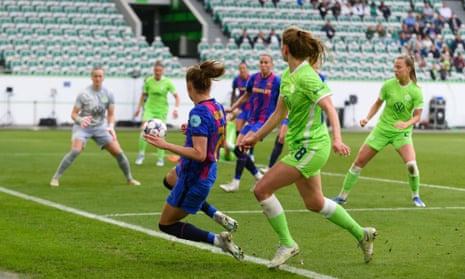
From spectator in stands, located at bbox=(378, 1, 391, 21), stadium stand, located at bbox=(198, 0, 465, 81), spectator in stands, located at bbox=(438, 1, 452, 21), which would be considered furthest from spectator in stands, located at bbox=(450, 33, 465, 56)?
spectator in stands, located at bbox=(378, 1, 391, 21)

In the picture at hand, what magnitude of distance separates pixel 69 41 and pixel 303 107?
111 feet

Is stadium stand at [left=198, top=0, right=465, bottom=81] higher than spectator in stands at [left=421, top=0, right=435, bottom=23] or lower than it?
A: lower

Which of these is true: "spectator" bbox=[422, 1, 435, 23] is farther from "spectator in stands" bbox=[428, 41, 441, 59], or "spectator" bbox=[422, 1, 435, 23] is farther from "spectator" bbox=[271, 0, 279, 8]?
"spectator" bbox=[271, 0, 279, 8]

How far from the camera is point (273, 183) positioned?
8.58 m

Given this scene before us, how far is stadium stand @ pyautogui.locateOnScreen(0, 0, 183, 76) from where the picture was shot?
39.7 m

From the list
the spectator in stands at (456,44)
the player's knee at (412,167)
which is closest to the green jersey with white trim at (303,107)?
the player's knee at (412,167)

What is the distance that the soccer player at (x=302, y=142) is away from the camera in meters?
8.53

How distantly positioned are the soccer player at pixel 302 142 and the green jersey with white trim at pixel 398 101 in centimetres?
553

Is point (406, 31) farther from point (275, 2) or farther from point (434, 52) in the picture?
point (275, 2)

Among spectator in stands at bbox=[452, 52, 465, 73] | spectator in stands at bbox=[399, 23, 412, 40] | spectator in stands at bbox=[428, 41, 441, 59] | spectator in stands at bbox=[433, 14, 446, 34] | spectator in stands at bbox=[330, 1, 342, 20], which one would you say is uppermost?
spectator in stands at bbox=[330, 1, 342, 20]

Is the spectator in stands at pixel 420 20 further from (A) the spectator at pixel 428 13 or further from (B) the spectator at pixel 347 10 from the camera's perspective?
(B) the spectator at pixel 347 10

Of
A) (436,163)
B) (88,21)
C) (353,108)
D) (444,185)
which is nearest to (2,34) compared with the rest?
(88,21)

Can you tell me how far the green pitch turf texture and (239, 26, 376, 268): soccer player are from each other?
1.35 feet

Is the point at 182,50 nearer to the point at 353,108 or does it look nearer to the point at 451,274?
the point at 353,108
